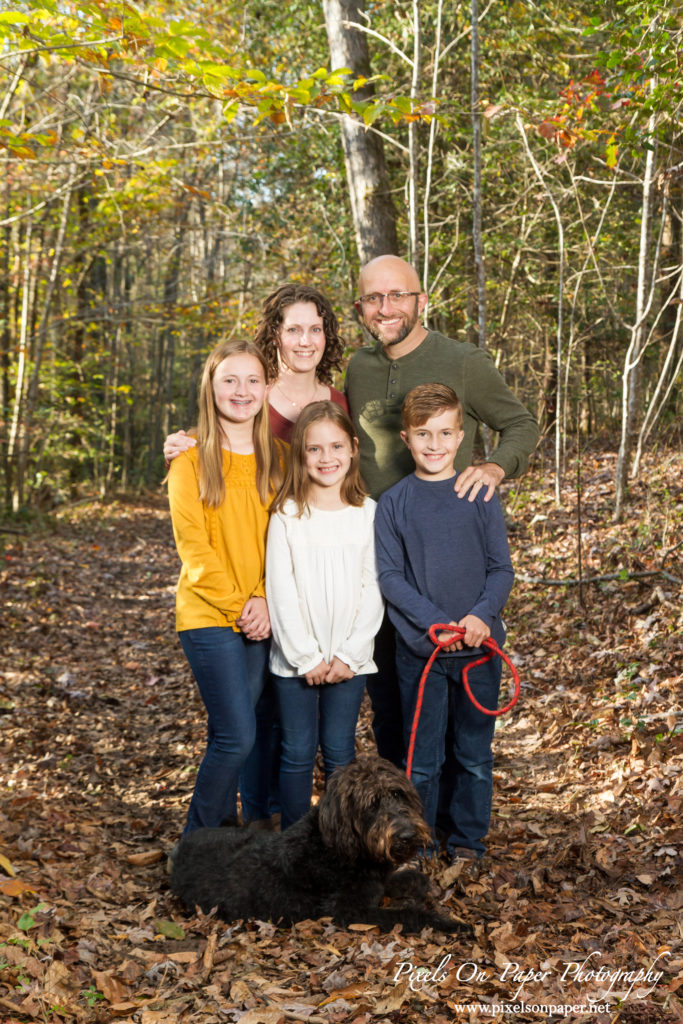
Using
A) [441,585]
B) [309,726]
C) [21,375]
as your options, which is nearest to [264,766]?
[309,726]

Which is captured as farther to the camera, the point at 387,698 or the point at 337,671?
the point at 387,698

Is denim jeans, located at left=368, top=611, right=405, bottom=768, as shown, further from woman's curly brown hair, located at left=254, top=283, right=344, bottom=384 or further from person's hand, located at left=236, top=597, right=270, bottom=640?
woman's curly brown hair, located at left=254, top=283, right=344, bottom=384

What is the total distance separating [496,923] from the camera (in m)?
3.42

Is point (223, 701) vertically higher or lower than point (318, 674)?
lower

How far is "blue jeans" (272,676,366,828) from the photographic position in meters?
3.86

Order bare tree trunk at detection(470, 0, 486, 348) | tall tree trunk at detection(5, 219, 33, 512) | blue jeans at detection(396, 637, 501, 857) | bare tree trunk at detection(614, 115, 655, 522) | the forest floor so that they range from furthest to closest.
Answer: tall tree trunk at detection(5, 219, 33, 512) → bare tree trunk at detection(614, 115, 655, 522) → bare tree trunk at detection(470, 0, 486, 348) → blue jeans at detection(396, 637, 501, 857) → the forest floor

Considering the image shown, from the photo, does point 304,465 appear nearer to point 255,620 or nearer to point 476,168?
point 255,620

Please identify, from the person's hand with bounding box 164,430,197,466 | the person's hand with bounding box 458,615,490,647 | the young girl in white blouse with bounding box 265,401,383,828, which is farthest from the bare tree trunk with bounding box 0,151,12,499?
the person's hand with bounding box 458,615,490,647

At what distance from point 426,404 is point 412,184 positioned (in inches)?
210

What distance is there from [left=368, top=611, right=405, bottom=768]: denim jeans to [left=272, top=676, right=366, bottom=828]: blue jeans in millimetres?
316

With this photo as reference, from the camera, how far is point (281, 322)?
421 cm

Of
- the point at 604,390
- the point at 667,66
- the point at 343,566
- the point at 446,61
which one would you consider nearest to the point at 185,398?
the point at 604,390

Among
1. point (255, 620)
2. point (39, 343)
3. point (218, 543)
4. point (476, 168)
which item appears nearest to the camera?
point (255, 620)

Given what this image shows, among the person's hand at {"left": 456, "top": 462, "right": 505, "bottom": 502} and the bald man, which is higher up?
the bald man
